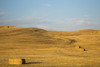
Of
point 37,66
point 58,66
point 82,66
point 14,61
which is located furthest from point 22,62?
point 82,66

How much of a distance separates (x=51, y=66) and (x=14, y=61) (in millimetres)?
3205

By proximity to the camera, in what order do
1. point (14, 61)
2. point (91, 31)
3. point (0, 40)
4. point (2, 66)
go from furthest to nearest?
1. point (91, 31)
2. point (0, 40)
3. point (14, 61)
4. point (2, 66)

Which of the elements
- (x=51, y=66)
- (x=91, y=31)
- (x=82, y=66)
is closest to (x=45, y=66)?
(x=51, y=66)

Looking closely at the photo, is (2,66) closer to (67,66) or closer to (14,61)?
(14,61)

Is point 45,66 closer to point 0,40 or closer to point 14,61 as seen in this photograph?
point 14,61

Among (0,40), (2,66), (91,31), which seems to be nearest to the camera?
(2,66)

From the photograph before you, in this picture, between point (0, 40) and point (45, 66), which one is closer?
point (45, 66)

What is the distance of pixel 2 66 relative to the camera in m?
15.9

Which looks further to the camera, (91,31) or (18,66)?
(91,31)

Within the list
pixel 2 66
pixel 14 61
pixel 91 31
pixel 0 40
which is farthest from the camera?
pixel 91 31

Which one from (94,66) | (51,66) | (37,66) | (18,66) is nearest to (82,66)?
(94,66)

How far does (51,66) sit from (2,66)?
3508 millimetres

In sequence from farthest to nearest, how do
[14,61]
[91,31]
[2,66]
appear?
1. [91,31]
2. [14,61]
3. [2,66]

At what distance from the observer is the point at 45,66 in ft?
52.6
